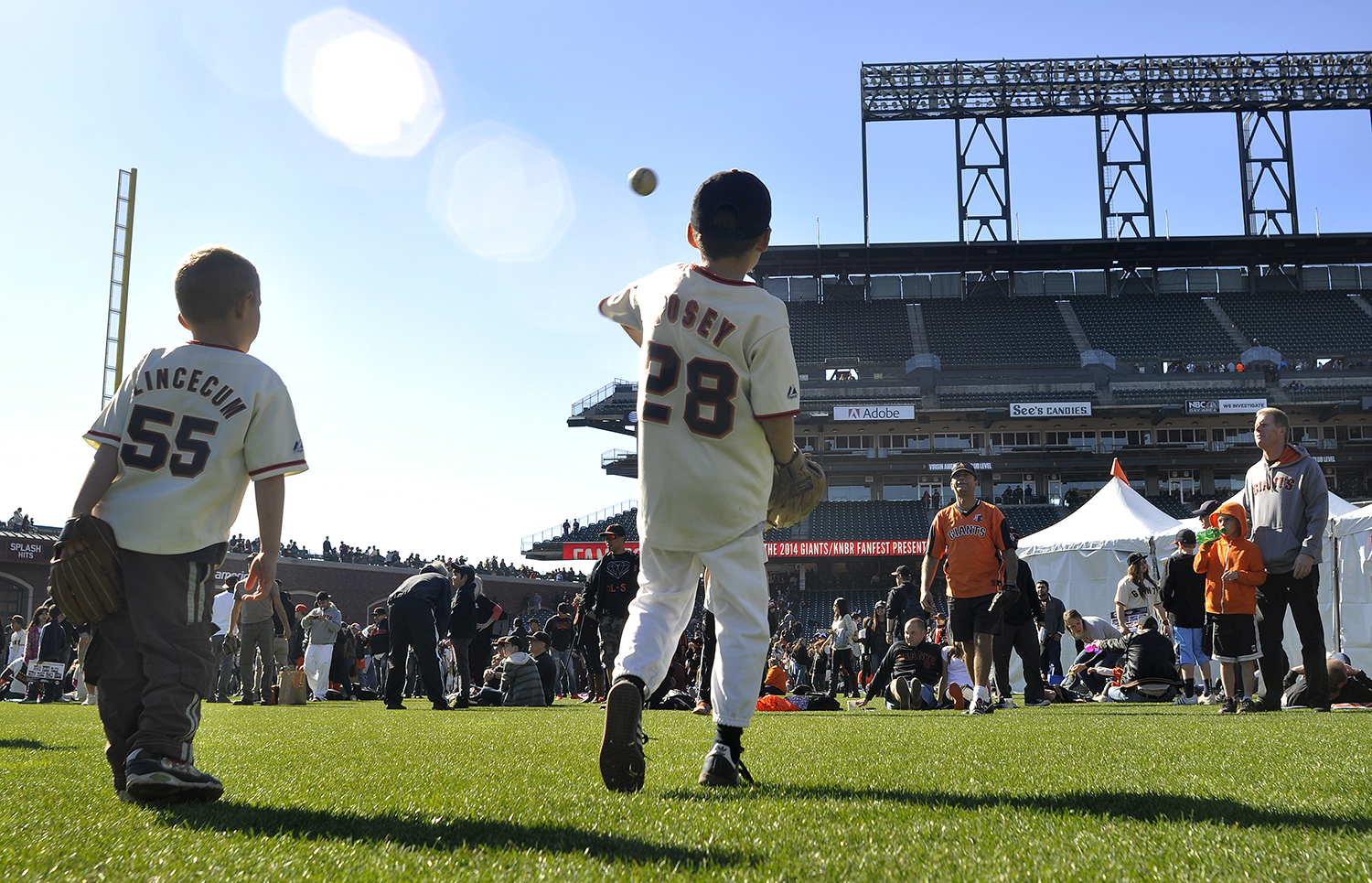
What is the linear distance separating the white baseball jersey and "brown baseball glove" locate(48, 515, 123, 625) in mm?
78

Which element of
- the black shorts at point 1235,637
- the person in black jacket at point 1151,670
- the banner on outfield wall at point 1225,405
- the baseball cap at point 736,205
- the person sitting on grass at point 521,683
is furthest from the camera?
the banner on outfield wall at point 1225,405

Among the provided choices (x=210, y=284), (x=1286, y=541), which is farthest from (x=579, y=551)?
(x=210, y=284)

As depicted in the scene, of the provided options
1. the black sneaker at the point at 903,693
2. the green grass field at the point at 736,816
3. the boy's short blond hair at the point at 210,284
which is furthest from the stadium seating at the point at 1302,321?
the boy's short blond hair at the point at 210,284

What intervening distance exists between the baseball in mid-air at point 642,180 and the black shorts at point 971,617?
447cm

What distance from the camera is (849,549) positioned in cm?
4234

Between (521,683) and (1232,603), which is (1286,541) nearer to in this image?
(1232,603)

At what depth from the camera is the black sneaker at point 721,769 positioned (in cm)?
301

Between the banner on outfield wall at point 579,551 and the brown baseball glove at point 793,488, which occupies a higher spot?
the banner on outfield wall at point 579,551

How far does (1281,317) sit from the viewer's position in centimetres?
5081

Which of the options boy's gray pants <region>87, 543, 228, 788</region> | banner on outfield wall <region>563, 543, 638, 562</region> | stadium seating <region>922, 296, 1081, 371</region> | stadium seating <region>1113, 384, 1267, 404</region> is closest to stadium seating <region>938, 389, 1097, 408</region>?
stadium seating <region>1113, 384, 1267, 404</region>

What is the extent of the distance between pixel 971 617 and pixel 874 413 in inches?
1586

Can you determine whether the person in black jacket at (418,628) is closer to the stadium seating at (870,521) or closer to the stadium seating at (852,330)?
the stadium seating at (870,521)

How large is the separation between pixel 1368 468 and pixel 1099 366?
43.4ft

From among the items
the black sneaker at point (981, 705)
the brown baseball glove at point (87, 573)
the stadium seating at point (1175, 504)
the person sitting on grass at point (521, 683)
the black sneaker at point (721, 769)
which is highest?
the stadium seating at point (1175, 504)
